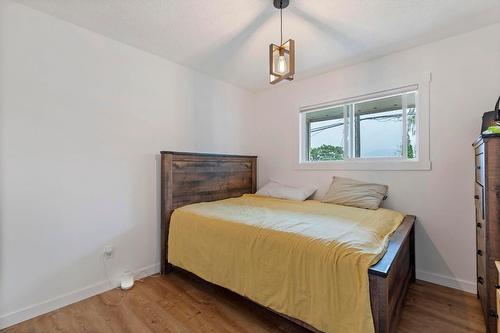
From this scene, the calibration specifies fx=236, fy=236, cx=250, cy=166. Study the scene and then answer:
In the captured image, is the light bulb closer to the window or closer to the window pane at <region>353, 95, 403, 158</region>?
the window

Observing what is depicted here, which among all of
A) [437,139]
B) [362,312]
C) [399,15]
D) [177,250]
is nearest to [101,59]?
[177,250]

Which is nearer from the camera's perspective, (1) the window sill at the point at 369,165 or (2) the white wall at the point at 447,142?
(2) the white wall at the point at 447,142

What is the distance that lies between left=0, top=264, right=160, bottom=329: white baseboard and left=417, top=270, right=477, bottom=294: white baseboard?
279 centimetres

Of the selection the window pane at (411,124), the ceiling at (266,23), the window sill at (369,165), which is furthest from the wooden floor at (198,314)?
the ceiling at (266,23)

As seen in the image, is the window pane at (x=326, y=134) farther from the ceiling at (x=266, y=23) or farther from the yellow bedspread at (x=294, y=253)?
the yellow bedspread at (x=294, y=253)

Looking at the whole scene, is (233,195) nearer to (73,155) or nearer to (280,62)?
(73,155)

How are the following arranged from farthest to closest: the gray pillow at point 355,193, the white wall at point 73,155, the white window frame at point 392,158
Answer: the gray pillow at point 355,193 < the white window frame at point 392,158 < the white wall at point 73,155

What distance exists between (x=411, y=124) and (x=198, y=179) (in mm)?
2347

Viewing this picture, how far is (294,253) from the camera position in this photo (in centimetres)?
144

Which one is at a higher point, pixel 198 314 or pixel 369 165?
pixel 369 165

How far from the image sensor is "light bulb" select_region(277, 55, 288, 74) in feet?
5.31

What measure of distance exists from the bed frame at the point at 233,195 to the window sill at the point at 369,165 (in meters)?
0.49

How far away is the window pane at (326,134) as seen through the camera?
9.68 feet

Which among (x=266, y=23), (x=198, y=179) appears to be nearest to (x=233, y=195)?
(x=198, y=179)
